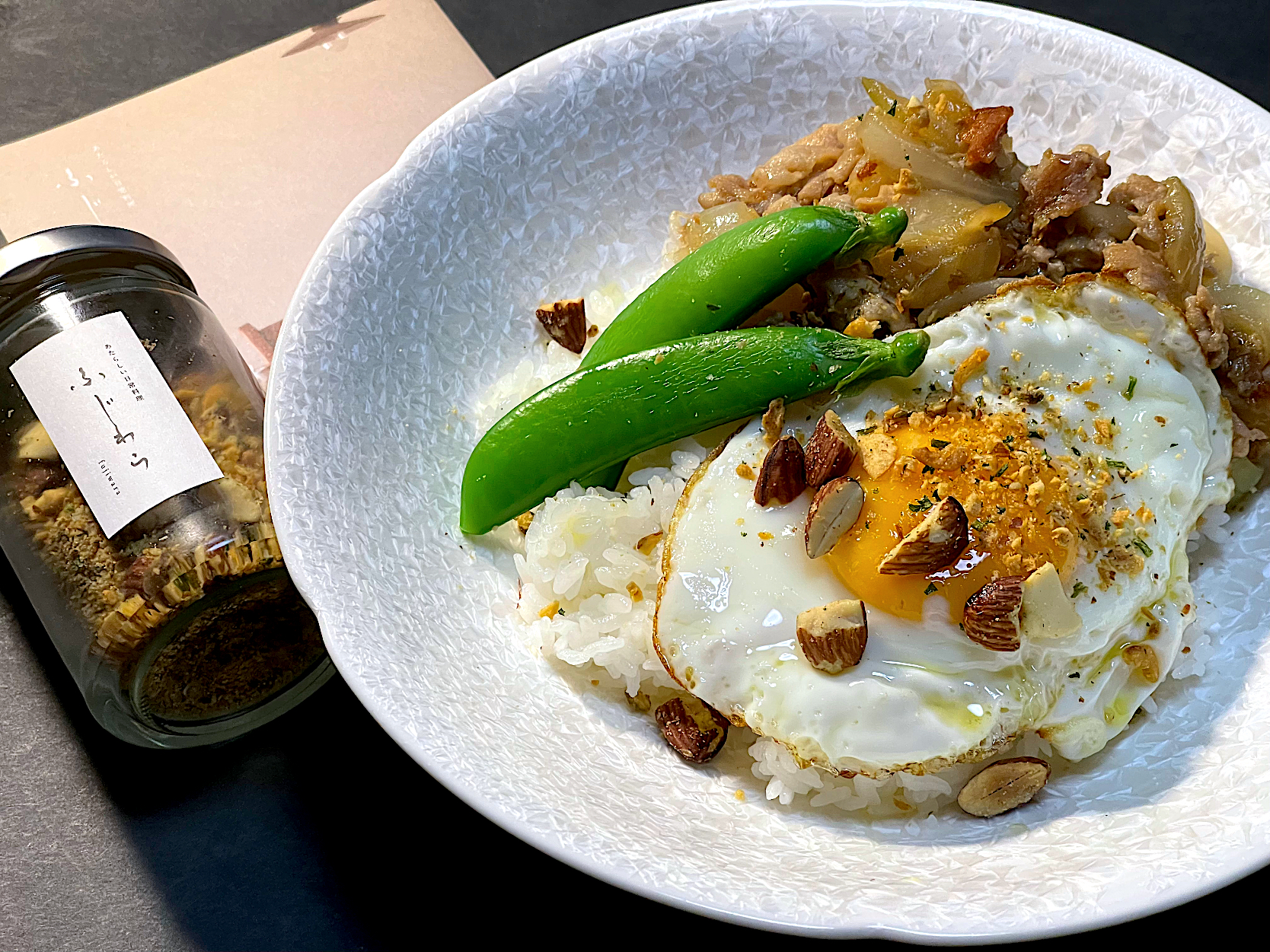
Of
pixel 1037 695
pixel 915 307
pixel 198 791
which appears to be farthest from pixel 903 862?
pixel 198 791

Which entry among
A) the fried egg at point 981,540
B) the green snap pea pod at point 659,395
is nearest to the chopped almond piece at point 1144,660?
the fried egg at point 981,540

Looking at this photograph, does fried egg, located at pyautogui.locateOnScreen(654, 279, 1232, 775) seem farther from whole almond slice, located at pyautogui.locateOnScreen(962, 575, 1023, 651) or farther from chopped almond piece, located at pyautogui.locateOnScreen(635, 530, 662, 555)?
chopped almond piece, located at pyautogui.locateOnScreen(635, 530, 662, 555)

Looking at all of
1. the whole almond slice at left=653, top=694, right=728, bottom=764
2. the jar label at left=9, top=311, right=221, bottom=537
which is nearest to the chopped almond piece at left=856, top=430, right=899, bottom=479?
the whole almond slice at left=653, top=694, right=728, bottom=764

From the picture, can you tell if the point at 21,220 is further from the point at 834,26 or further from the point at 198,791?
the point at 834,26

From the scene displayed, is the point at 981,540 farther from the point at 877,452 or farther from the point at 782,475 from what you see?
the point at 782,475

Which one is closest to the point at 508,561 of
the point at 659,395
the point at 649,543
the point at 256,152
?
the point at 649,543

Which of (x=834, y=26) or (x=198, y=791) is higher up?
(x=834, y=26)
